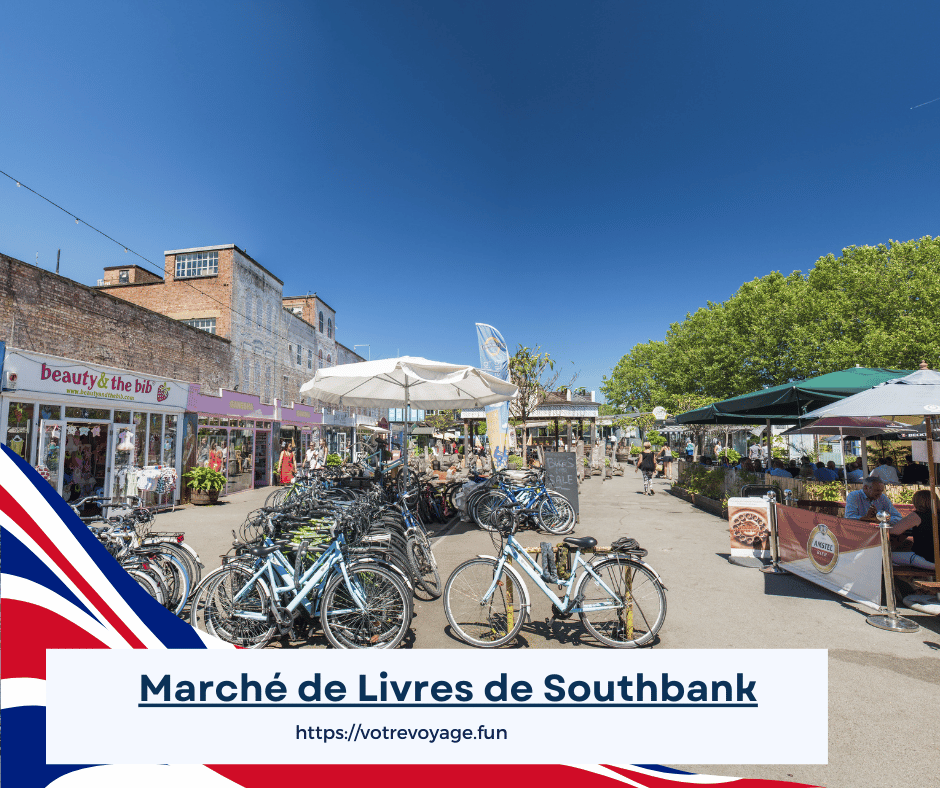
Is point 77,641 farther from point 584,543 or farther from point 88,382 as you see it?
point 88,382

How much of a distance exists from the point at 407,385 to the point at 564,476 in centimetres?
369

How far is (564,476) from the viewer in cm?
988

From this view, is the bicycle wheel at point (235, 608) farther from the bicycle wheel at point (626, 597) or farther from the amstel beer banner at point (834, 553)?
the amstel beer banner at point (834, 553)

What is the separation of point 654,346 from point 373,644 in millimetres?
46120

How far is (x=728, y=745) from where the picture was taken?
1484 mm

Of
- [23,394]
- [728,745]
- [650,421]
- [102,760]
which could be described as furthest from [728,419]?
[650,421]

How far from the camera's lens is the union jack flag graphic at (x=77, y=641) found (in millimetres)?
1487

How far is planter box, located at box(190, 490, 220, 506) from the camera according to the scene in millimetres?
13766

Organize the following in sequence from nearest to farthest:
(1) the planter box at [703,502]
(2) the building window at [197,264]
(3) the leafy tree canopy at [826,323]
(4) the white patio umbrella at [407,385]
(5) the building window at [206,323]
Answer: (4) the white patio umbrella at [407,385] → (1) the planter box at [703,502] → (3) the leafy tree canopy at [826,323] → (5) the building window at [206,323] → (2) the building window at [197,264]

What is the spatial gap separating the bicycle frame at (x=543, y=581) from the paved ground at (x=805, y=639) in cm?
34

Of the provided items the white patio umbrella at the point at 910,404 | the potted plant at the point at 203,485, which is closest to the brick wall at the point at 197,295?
the potted plant at the point at 203,485

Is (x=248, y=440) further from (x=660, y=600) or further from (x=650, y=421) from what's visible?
(x=650, y=421)

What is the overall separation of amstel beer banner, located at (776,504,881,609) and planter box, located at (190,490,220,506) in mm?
13781

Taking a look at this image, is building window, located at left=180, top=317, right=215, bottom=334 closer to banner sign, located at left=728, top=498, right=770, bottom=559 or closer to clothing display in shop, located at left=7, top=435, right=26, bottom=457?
clothing display in shop, located at left=7, top=435, right=26, bottom=457
